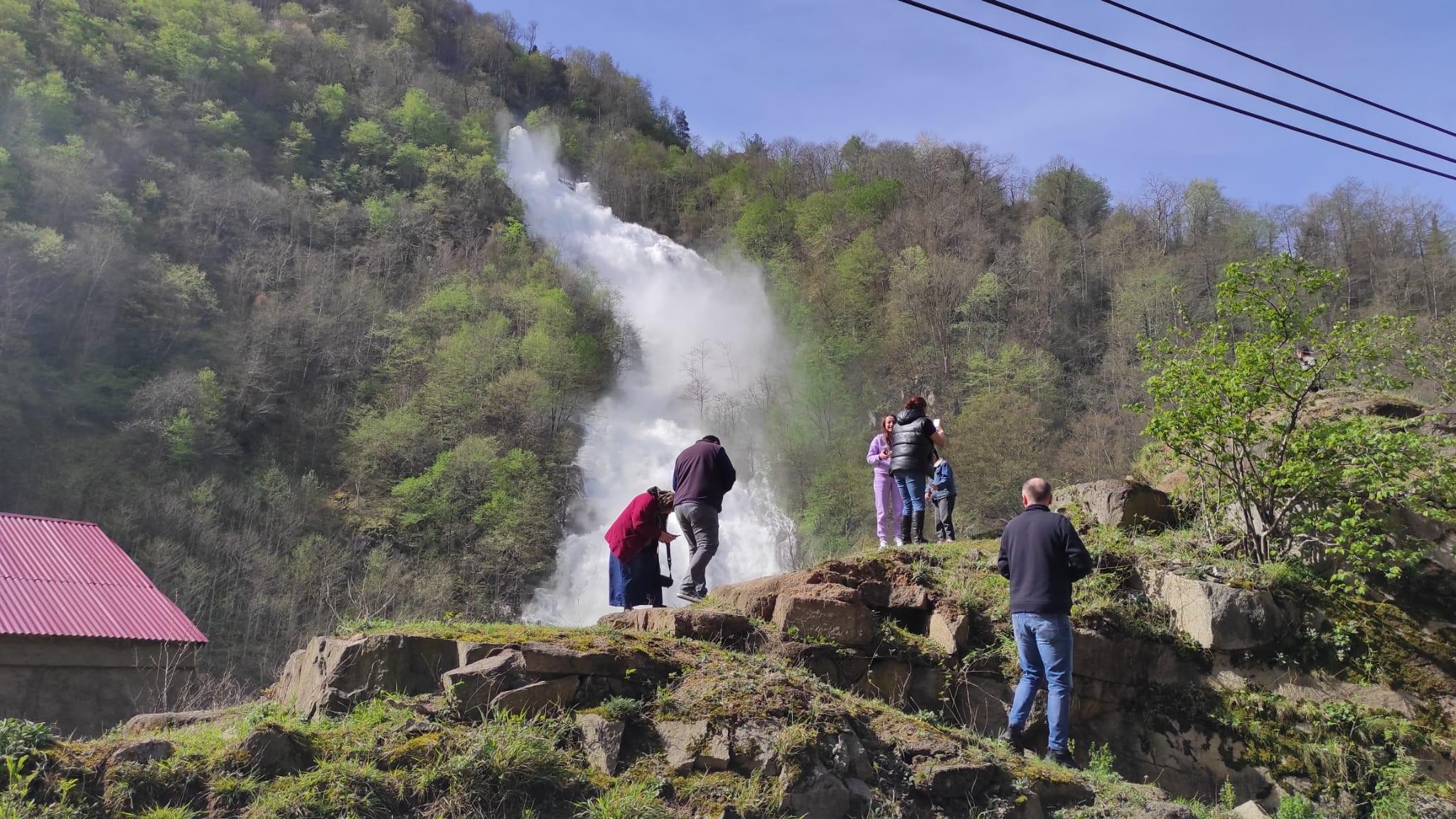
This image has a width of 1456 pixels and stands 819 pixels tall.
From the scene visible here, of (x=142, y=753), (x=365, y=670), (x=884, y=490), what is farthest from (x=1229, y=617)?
(x=142, y=753)

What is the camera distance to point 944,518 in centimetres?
1098

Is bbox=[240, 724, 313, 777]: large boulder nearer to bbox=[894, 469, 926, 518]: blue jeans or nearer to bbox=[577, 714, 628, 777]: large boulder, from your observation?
bbox=[577, 714, 628, 777]: large boulder

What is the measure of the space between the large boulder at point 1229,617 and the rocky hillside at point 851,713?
19 millimetres

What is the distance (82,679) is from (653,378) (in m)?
51.5

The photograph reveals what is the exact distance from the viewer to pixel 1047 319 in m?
53.7

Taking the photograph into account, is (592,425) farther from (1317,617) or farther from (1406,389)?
(1317,617)

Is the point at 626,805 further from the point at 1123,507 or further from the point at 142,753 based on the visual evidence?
the point at 1123,507

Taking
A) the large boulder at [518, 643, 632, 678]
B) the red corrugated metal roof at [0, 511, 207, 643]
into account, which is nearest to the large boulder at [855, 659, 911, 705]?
the large boulder at [518, 643, 632, 678]

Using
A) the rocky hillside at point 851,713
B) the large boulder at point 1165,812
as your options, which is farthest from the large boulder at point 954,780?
the large boulder at point 1165,812

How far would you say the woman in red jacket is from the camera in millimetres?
8844

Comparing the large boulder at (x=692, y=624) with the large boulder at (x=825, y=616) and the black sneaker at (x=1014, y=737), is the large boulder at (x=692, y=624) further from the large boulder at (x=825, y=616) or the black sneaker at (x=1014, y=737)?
the black sneaker at (x=1014, y=737)

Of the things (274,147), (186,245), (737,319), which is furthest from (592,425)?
(274,147)

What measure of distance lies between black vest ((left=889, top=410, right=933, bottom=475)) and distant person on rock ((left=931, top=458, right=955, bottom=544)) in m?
0.65

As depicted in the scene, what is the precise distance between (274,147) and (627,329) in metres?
28.9
